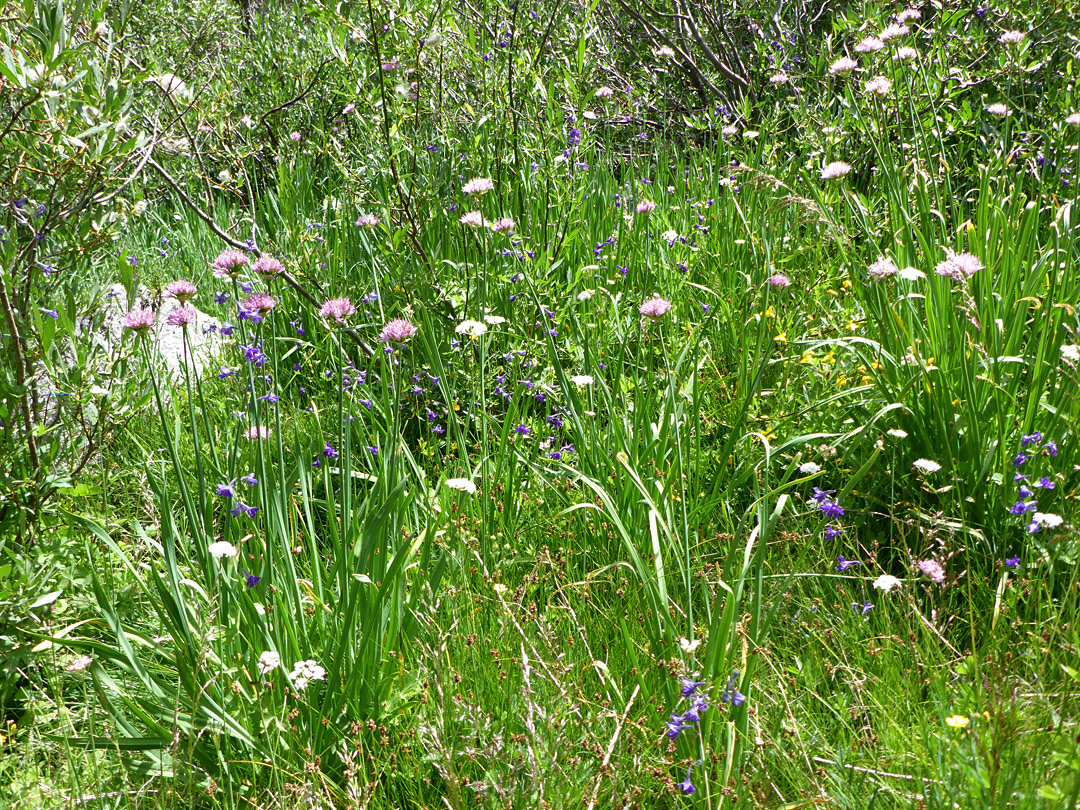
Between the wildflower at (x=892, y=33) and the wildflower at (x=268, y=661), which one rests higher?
the wildflower at (x=892, y=33)

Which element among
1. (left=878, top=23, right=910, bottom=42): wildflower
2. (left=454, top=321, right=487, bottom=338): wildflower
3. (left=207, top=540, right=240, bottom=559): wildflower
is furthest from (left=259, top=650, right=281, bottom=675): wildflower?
(left=878, top=23, right=910, bottom=42): wildflower

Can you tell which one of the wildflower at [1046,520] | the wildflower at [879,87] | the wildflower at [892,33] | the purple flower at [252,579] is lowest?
the wildflower at [1046,520]

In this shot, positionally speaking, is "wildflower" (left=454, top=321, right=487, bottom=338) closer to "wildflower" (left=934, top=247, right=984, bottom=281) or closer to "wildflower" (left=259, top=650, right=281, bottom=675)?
"wildflower" (left=259, top=650, right=281, bottom=675)

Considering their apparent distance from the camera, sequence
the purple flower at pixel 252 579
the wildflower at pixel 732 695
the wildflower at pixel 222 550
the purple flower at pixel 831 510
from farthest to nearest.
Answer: the purple flower at pixel 831 510
the purple flower at pixel 252 579
the wildflower at pixel 222 550
the wildflower at pixel 732 695

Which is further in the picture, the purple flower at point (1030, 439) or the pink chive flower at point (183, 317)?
the purple flower at point (1030, 439)

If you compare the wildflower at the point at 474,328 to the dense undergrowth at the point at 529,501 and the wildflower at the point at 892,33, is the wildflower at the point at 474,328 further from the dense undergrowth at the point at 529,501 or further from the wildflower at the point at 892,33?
the wildflower at the point at 892,33

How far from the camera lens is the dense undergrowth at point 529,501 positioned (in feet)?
4.70

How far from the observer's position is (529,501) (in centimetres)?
229

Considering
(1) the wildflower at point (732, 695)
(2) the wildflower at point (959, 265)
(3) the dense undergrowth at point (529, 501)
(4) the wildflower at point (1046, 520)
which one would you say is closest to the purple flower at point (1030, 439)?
(3) the dense undergrowth at point (529, 501)

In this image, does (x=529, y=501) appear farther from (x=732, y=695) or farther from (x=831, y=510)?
(x=732, y=695)

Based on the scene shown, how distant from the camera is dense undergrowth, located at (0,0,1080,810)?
4.70 feet

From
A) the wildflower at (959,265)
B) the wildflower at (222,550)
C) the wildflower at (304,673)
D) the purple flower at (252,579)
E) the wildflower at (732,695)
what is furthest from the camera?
the wildflower at (959,265)

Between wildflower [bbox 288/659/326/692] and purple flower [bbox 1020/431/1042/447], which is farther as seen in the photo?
purple flower [bbox 1020/431/1042/447]

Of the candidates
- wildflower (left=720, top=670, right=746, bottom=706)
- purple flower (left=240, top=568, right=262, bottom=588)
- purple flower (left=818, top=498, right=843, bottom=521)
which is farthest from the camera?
purple flower (left=818, top=498, right=843, bottom=521)
